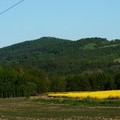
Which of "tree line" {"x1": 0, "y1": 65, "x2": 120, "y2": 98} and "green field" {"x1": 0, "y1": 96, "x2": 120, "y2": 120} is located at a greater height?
"tree line" {"x1": 0, "y1": 65, "x2": 120, "y2": 98}

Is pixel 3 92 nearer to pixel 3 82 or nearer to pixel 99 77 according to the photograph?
pixel 3 82

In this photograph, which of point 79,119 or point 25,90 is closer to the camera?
point 79,119

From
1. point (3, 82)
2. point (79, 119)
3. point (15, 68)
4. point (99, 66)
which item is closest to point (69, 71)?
point (99, 66)

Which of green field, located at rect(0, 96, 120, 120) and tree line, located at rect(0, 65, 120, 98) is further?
tree line, located at rect(0, 65, 120, 98)

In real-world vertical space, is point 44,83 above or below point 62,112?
above

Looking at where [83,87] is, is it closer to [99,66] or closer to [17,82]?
[17,82]

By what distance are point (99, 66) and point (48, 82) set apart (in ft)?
207

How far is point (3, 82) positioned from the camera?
123875 mm

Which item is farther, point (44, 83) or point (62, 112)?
point (44, 83)

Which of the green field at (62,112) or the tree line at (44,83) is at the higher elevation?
the tree line at (44,83)

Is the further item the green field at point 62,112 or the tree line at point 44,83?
the tree line at point 44,83

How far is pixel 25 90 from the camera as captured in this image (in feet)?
396

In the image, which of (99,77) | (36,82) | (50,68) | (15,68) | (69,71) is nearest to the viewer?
(99,77)

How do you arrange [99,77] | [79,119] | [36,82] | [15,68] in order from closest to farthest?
1. [79,119]
2. [99,77]
3. [36,82]
4. [15,68]
